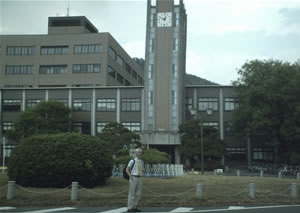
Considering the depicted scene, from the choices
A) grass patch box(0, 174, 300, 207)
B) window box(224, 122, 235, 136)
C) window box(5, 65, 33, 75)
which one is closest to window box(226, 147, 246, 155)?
window box(224, 122, 235, 136)

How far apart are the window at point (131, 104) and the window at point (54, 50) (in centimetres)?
1720

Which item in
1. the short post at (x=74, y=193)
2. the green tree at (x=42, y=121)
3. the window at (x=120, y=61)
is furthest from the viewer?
the window at (x=120, y=61)

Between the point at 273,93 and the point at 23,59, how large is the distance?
1701 inches

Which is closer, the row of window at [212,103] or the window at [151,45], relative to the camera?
the window at [151,45]

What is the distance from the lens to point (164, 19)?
161 ft

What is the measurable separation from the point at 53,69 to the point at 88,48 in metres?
7.08

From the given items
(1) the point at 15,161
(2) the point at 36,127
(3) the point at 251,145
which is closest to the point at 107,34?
(2) the point at 36,127

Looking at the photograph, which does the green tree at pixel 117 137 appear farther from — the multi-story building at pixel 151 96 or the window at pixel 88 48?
the window at pixel 88 48

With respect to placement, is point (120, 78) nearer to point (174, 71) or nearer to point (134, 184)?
point (174, 71)

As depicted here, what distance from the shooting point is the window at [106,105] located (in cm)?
5084

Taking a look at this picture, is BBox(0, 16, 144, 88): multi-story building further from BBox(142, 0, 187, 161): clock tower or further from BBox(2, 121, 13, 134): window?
BBox(142, 0, 187, 161): clock tower

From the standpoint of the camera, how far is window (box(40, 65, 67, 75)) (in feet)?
197

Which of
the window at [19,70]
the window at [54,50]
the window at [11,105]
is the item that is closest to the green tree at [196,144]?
the window at [11,105]

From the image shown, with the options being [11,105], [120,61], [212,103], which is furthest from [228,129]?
[11,105]
